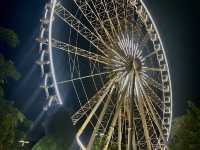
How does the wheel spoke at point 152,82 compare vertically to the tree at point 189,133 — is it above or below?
above

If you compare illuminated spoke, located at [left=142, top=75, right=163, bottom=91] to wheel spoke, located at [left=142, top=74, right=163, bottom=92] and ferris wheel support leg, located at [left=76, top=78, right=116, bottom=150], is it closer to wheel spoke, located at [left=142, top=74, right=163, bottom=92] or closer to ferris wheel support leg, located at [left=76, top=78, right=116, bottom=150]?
wheel spoke, located at [left=142, top=74, right=163, bottom=92]

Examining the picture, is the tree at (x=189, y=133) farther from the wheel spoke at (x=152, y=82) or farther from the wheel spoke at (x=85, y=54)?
the wheel spoke at (x=85, y=54)

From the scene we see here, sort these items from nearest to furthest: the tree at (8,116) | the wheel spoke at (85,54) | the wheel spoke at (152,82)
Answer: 1. the tree at (8,116)
2. the wheel spoke at (85,54)
3. the wheel spoke at (152,82)

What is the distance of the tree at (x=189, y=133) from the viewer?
21.5 m

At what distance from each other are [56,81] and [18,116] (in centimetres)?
376

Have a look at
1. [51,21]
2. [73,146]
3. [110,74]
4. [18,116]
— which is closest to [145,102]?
[110,74]

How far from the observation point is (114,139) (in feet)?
82.2

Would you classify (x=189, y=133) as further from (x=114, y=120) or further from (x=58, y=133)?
(x=58, y=133)

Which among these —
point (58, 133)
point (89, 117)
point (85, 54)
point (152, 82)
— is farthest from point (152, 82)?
point (58, 133)

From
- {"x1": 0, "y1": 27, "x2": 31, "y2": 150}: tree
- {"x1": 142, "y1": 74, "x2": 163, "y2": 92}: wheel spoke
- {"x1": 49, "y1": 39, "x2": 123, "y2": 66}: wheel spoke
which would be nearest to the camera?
{"x1": 0, "y1": 27, "x2": 31, "y2": 150}: tree

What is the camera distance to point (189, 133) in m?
21.9

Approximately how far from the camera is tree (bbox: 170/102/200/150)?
848 inches

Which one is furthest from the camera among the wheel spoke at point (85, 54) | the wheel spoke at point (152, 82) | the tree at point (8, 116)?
the wheel spoke at point (152, 82)

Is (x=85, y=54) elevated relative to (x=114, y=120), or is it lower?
elevated
